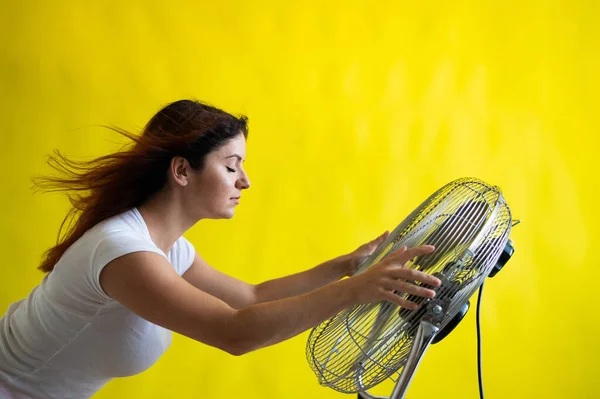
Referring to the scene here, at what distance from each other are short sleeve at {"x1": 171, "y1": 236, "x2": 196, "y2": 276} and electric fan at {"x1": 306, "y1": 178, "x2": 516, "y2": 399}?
422mm

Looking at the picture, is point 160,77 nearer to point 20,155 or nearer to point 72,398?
point 20,155

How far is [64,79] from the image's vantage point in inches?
66.8

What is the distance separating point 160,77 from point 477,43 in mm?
1077

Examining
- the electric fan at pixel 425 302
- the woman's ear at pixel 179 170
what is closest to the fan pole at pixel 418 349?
the electric fan at pixel 425 302

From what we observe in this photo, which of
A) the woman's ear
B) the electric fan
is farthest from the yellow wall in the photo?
the electric fan

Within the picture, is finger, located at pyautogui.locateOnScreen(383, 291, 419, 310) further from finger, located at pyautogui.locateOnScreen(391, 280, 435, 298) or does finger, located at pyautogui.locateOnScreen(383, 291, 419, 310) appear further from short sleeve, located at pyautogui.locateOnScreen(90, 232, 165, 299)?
short sleeve, located at pyautogui.locateOnScreen(90, 232, 165, 299)

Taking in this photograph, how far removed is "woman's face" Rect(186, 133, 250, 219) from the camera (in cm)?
124

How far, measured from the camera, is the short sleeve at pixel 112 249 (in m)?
1.02

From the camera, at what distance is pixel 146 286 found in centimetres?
99

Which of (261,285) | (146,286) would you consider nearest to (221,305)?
(146,286)

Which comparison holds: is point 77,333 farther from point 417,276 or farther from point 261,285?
point 417,276

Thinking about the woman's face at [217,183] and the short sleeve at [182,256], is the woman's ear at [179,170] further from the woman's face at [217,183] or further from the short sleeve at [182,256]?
the short sleeve at [182,256]

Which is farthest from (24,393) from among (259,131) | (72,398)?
(259,131)

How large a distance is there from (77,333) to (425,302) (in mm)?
600
